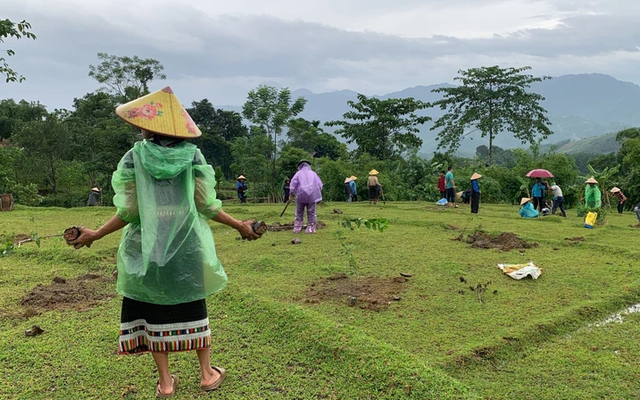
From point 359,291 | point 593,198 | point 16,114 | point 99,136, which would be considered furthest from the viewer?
point 16,114

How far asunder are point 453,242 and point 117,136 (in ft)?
75.3

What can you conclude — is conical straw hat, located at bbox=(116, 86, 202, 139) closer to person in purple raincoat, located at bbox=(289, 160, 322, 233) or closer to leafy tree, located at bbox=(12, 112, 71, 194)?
person in purple raincoat, located at bbox=(289, 160, 322, 233)

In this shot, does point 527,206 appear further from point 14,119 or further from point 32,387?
point 14,119

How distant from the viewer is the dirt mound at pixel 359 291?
19.4 feet

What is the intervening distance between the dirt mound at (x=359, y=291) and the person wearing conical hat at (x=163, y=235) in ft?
8.48

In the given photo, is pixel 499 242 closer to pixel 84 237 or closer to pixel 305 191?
pixel 305 191

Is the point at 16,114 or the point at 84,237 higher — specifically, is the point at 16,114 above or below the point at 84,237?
above

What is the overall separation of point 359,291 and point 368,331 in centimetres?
146

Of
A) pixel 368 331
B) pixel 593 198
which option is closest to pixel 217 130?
pixel 593 198

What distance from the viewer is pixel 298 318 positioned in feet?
16.5

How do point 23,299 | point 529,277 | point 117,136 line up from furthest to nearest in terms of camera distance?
point 117,136
point 529,277
point 23,299

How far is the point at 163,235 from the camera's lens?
3.38 m

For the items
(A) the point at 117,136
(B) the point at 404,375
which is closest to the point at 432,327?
(B) the point at 404,375

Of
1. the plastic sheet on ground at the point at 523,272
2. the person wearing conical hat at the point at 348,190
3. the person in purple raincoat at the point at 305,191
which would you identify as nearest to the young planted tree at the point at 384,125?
the person wearing conical hat at the point at 348,190
